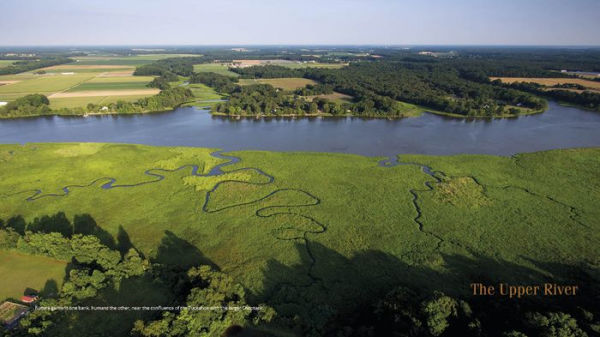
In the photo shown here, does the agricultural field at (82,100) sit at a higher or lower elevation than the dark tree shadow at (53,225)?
higher

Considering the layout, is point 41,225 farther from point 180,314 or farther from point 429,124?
point 429,124

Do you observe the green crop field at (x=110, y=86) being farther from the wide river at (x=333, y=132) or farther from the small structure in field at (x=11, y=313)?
the small structure in field at (x=11, y=313)

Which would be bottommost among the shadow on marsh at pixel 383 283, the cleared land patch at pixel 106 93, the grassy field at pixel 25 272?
the shadow on marsh at pixel 383 283

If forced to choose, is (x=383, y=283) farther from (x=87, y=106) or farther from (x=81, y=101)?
(x=81, y=101)

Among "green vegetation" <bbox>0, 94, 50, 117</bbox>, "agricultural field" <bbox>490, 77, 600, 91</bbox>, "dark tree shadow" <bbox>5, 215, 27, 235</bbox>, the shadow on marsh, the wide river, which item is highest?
"agricultural field" <bbox>490, 77, 600, 91</bbox>

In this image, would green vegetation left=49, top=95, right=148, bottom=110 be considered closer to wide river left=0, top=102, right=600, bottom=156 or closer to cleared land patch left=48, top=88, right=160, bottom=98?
cleared land patch left=48, top=88, right=160, bottom=98

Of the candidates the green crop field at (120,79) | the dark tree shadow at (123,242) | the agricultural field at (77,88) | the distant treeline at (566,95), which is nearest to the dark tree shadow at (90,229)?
the dark tree shadow at (123,242)

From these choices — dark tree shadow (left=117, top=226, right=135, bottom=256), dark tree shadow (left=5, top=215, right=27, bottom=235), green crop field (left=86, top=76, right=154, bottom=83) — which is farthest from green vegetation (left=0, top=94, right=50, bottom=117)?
dark tree shadow (left=117, top=226, right=135, bottom=256)

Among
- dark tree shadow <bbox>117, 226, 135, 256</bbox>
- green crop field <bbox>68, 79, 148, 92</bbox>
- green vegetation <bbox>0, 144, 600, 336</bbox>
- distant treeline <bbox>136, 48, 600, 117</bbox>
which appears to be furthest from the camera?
green crop field <bbox>68, 79, 148, 92</bbox>
